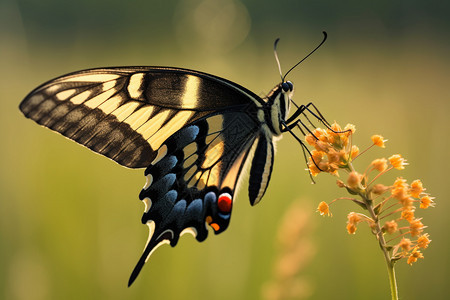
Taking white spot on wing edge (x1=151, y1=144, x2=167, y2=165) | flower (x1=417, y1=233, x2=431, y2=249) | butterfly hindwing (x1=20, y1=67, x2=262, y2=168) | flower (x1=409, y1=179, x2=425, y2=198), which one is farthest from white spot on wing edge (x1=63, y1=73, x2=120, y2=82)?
flower (x1=417, y1=233, x2=431, y2=249)

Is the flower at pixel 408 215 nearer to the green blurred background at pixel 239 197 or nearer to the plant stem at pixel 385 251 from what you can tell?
the plant stem at pixel 385 251

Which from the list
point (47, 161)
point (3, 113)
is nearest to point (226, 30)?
point (47, 161)

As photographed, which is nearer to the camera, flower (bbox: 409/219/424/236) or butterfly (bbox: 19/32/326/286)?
flower (bbox: 409/219/424/236)

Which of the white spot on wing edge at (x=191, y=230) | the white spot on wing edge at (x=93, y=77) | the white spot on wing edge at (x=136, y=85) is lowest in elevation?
the white spot on wing edge at (x=191, y=230)

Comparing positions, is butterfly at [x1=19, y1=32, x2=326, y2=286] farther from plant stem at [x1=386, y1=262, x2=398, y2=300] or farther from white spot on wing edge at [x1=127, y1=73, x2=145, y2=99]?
plant stem at [x1=386, y1=262, x2=398, y2=300]

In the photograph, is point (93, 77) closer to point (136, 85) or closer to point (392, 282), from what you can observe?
point (136, 85)

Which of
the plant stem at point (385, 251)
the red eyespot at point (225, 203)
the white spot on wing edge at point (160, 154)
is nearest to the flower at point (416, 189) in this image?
the plant stem at point (385, 251)
